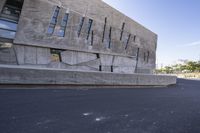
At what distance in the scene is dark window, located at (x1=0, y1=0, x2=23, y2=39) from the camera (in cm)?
1938

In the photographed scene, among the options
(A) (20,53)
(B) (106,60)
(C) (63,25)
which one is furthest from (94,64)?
(A) (20,53)

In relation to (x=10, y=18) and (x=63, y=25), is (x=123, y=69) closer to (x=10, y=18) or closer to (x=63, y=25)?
(x=63, y=25)

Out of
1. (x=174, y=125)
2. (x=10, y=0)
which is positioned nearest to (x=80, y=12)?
(x=10, y=0)

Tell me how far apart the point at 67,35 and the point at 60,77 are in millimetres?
12405

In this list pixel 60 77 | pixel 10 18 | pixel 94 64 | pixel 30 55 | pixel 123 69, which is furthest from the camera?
pixel 123 69

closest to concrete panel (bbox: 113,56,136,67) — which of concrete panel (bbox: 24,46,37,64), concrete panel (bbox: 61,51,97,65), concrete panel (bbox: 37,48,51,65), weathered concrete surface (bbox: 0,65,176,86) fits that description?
concrete panel (bbox: 61,51,97,65)

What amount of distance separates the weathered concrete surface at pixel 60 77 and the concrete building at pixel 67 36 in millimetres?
648

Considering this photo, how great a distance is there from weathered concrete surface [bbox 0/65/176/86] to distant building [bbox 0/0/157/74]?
29.4ft

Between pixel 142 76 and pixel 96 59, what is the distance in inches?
429

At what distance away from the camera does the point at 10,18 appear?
803 inches

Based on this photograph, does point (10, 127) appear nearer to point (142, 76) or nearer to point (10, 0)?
point (142, 76)

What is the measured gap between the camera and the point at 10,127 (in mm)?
4301

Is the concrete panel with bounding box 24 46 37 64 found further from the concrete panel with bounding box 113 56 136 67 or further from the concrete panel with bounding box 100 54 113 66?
the concrete panel with bounding box 113 56 136 67

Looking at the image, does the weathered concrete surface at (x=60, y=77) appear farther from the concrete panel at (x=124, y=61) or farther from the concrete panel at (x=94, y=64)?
the concrete panel at (x=124, y=61)
